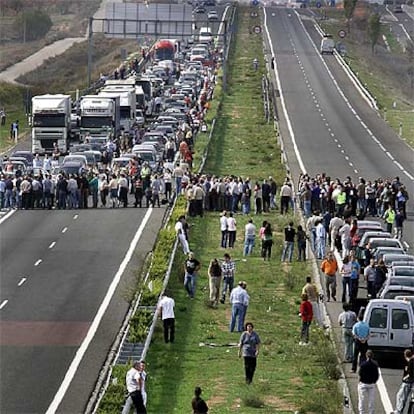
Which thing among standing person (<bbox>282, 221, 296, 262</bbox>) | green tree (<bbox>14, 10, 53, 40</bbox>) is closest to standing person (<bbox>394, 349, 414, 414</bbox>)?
standing person (<bbox>282, 221, 296, 262</bbox>)

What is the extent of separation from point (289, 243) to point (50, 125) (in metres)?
31.3

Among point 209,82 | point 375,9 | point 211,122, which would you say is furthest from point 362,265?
point 375,9

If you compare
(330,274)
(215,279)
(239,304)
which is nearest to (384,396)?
(239,304)

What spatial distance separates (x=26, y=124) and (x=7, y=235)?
142 ft

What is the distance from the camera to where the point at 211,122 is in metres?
83.5

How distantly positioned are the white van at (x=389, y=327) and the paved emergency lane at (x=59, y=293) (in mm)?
5647

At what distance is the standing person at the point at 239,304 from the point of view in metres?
32.9

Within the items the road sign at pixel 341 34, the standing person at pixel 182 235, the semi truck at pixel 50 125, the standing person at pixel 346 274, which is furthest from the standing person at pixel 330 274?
the road sign at pixel 341 34

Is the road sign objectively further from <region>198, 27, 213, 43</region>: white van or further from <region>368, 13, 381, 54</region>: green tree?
<region>198, 27, 213, 43</region>: white van

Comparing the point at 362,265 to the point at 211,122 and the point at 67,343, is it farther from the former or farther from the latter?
the point at 211,122

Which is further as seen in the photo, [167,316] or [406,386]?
[167,316]

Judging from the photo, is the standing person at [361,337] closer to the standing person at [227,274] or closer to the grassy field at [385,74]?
the standing person at [227,274]

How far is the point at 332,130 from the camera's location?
287 feet

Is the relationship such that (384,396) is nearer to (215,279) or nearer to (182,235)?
(215,279)
